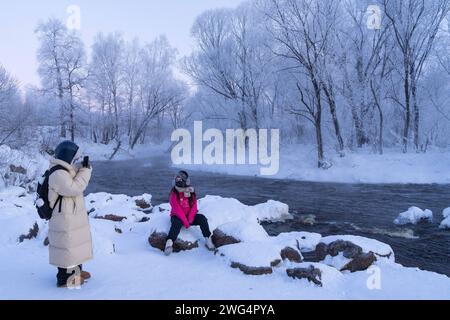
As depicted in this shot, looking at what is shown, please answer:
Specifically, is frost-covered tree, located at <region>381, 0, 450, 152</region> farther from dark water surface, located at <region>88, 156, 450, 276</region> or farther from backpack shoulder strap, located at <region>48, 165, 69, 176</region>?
backpack shoulder strap, located at <region>48, 165, 69, 176</region>

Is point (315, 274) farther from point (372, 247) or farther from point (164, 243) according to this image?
point (164, 243)

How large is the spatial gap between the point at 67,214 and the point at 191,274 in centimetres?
146

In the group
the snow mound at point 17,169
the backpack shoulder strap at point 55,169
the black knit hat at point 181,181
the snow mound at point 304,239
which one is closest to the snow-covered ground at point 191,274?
the snow mound at point 304,239

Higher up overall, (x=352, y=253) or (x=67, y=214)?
(x=67, y=214)

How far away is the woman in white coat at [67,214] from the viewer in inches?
144

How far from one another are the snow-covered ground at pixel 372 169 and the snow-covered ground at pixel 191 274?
11.9 m

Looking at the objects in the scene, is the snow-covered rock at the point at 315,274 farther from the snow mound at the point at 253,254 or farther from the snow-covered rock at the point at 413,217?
the snow-covered rock at the point at 413,217

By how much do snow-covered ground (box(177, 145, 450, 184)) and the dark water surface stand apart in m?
1.25

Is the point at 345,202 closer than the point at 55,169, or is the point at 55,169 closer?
the point at 55,169

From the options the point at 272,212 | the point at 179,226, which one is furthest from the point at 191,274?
the point at 272,212

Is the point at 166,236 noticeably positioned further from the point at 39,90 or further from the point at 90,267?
the point at 39,90

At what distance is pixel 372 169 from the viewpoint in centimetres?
1712

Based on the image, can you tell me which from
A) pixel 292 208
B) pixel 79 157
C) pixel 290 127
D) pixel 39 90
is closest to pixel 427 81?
pixel 290 127

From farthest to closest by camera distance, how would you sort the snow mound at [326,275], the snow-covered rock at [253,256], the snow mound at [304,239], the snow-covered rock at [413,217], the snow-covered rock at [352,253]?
the snow-covered rock at [413,217] → the snow mound at [304,239] → the snow-covered rock at [352,253] → the snow-covered rock at [253,256] → the snow mound at [326,275]
